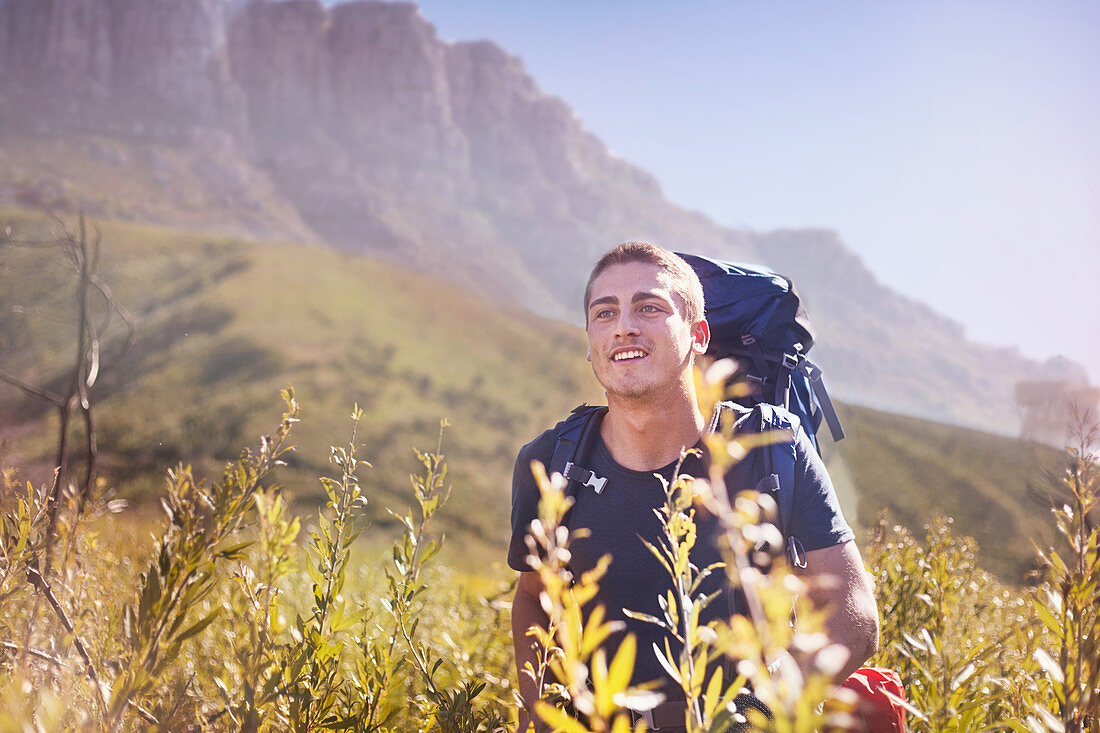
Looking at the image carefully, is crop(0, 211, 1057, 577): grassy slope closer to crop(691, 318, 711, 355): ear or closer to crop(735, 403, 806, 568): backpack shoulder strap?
crop(691, 318, 711, 355): ear

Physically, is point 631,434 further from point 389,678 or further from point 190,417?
point 190,417

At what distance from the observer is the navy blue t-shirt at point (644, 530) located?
2529 millimetres

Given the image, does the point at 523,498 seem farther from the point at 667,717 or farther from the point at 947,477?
the point at 947,477

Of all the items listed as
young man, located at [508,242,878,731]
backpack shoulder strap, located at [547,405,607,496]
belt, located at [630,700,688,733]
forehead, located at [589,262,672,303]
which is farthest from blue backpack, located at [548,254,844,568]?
belt, located at [630,700,688,733]

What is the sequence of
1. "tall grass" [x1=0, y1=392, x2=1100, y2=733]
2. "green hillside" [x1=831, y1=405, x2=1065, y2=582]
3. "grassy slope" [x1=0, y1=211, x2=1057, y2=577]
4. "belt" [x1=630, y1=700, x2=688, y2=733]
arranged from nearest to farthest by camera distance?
1. "tall grass" [x1=0, y1=392, x2=1100, y2=733]
2. "belt" [x1=630, y1=700, x2=688, y2=733]
3. "green hillside" [x1=831, y1=405, x2=1065, y2=582]
4. "grassy slope" [x1=0, y1=211, x2=1057, y2=577]

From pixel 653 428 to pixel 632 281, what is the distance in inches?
28.3

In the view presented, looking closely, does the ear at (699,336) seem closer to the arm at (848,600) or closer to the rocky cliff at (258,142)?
the arm at (848,600)

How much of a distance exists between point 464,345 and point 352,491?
7560cm

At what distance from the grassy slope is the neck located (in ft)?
99.0

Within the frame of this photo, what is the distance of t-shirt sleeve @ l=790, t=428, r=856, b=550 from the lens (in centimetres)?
248

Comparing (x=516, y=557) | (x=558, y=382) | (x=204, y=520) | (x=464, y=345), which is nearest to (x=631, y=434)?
(x=516, y=557)

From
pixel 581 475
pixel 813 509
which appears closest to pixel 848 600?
pixel 813 509

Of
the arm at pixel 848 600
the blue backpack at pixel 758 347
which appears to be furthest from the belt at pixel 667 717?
the blue backpack at pixel 758 347

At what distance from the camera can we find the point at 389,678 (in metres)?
2.02
